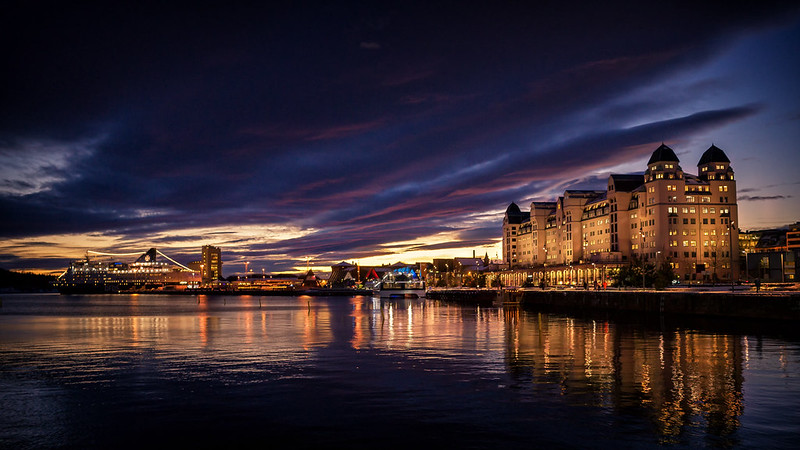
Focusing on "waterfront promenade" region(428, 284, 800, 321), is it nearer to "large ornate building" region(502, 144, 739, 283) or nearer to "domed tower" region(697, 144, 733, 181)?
"large ornate building" region(502, 144, 739, 283)

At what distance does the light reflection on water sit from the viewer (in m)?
17.6

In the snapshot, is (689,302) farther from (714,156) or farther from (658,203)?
(714,156)

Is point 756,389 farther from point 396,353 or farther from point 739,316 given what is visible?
point 739,316

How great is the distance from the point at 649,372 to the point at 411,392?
1205 centimetres

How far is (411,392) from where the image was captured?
2380 cm

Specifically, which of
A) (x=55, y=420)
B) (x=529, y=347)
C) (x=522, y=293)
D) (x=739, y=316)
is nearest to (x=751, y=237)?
(x=522, y=293)

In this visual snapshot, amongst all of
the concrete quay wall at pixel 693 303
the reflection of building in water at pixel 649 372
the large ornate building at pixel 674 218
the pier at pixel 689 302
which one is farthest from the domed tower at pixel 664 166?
the reflection of building in water at pixel 649 372

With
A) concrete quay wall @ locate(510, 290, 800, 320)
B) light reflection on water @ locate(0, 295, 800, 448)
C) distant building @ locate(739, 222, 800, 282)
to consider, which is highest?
distant building @ locate(739, 222, 800, 282)

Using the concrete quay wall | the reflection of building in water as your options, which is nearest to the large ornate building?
the concrete quay wall

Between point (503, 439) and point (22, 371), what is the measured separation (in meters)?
25.8

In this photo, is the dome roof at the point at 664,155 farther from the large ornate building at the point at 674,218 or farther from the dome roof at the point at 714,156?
the dome roof at the point at 714,156

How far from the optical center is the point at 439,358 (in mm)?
34000

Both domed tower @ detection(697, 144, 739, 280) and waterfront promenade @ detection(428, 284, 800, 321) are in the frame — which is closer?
waterfront promenade @ detection(428, 284, 800, 321)

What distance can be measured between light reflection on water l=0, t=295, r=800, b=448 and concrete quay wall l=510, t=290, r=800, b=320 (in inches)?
601
